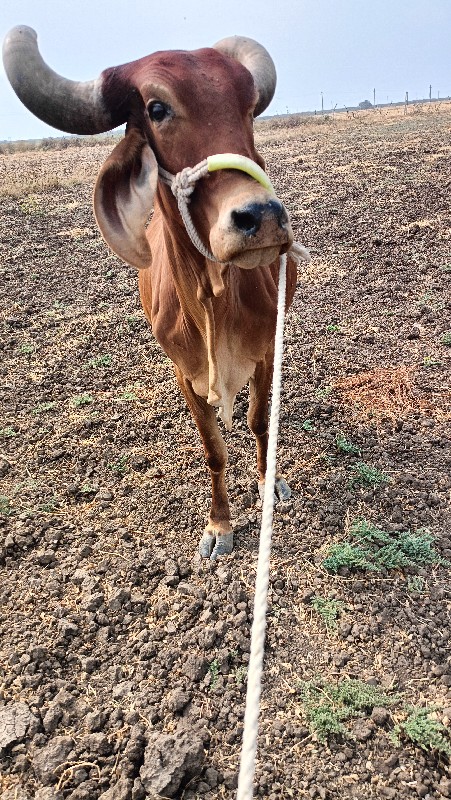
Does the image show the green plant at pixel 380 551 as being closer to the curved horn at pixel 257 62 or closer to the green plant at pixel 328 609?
the green plant at pixel 328 609

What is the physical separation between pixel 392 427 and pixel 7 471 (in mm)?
2784

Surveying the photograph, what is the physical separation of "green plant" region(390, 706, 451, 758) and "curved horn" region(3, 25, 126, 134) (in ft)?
8.51

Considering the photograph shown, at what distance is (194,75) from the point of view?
1.96 metres

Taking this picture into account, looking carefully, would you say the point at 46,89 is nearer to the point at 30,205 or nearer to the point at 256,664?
the point at 256,664

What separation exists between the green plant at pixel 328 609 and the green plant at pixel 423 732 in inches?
20.8

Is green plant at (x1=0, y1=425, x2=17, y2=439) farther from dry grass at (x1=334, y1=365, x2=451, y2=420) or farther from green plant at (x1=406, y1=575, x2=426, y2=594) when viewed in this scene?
green plant at (x1=406, y1=575, x2=426, y2=594)

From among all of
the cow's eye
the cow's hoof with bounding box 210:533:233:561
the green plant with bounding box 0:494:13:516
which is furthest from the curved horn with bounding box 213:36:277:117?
the green plant with bounding box 0:494:13:516

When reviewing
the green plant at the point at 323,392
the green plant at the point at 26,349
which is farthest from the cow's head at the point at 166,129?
the green plant at the point at 26,349

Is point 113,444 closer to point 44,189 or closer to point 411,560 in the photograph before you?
point 411,560

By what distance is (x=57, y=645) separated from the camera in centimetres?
275

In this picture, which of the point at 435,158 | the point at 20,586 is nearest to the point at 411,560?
the point at 20,586

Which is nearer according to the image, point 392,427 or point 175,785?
point 175,785

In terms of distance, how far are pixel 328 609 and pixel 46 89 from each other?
2.55 m

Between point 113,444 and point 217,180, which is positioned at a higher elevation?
point 217,180
